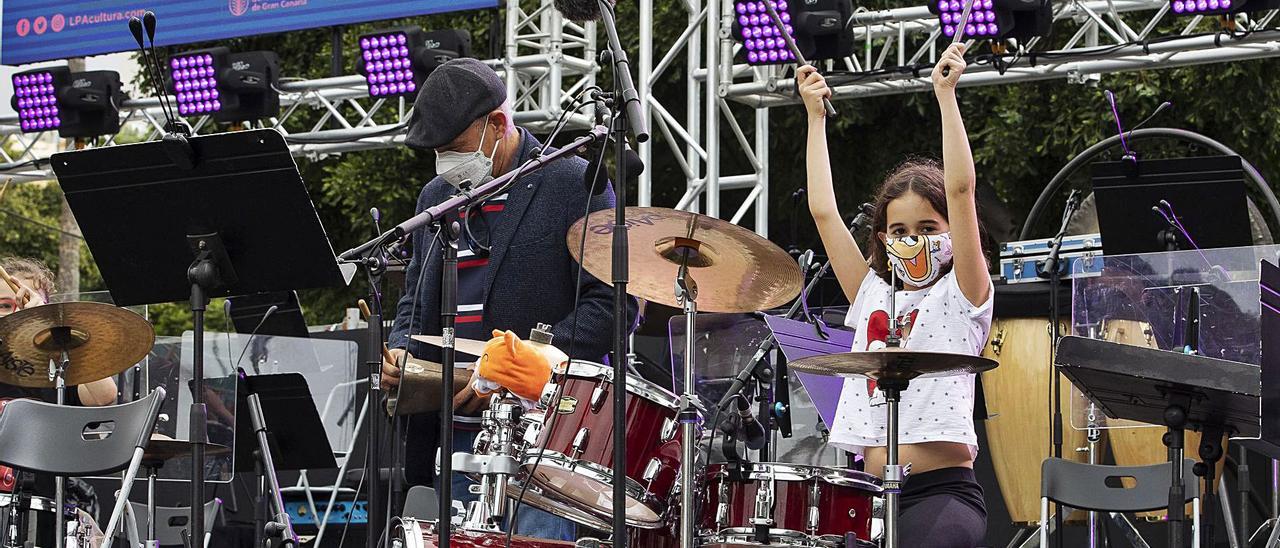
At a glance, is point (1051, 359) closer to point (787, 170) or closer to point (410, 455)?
point (410, 455)

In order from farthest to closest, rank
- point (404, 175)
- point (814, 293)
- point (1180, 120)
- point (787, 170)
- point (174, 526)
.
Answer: point (404, 175)
point (787, 170)
point (1180, 120)
point (174, 526)
point (814, 293)

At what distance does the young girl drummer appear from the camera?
3.95 meters

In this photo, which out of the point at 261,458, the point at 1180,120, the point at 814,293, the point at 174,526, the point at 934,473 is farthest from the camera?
the point at 1180,120

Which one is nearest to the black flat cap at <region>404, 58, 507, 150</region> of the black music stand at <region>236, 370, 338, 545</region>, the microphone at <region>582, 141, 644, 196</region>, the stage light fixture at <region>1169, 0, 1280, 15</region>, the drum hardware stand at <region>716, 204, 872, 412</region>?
the microphone at <region>582, 141, 644, 196</region>

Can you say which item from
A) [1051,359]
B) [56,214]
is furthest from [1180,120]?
[56,214]

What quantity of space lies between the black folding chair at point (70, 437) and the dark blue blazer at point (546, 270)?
143 cm

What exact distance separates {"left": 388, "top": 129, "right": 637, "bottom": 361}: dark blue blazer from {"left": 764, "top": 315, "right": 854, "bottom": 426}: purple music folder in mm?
458

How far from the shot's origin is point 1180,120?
12039 mm

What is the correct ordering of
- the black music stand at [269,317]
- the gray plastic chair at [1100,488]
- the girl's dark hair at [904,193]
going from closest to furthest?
1. the girl's dark hair at [904,193]
2. the gray plastic chair at [1100,488]
3. the black music stand at [269,317]

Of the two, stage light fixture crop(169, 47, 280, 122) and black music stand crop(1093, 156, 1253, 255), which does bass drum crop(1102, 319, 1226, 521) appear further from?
stage light fixture crop(169, 47, 280, 122)

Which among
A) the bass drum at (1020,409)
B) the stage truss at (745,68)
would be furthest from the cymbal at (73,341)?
the stage truss at (745,68)

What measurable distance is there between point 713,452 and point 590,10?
4.49ft

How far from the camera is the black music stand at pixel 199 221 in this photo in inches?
153

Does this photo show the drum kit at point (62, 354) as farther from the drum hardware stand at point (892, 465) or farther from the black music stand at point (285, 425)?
the drum hardware stand at point (892, 465)
